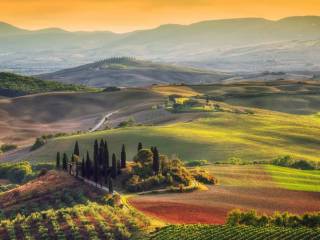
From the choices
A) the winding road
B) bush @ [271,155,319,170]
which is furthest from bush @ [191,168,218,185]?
the winding road

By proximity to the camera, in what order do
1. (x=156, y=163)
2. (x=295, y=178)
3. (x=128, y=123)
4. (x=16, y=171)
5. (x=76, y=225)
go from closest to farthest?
(x=76, y=225) < (x=156, y=163) < (x=295, y=178) < (x=16, y=171) < (x=128, y=123)

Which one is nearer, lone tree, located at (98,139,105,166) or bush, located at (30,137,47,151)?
lone tree, located at (98,139,105,166)

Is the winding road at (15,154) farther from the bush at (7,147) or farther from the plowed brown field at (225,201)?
the plowed brown field at (225,201)

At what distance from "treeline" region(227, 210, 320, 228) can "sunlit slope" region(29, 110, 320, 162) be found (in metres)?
57.6

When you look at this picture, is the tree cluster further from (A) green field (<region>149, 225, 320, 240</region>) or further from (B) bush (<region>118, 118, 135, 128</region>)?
(B) bush (<region>118, 118, 135, 128</region>)

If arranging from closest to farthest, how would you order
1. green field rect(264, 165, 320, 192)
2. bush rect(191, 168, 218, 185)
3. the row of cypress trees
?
the row of cypress trees → green field rect(264, 165, 320, 192) → bush rect(191, 168, 218, 185)

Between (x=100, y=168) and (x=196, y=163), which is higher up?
(x=100, y=168)

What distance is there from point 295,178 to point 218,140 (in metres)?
39.4

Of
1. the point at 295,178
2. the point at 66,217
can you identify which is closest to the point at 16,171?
the point at 295,178

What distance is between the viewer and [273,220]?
6200cm

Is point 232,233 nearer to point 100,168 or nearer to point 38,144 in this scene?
point 100,168

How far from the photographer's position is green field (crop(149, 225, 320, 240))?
54094 mm

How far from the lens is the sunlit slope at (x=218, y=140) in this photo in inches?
4958

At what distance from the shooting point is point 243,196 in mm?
78938
